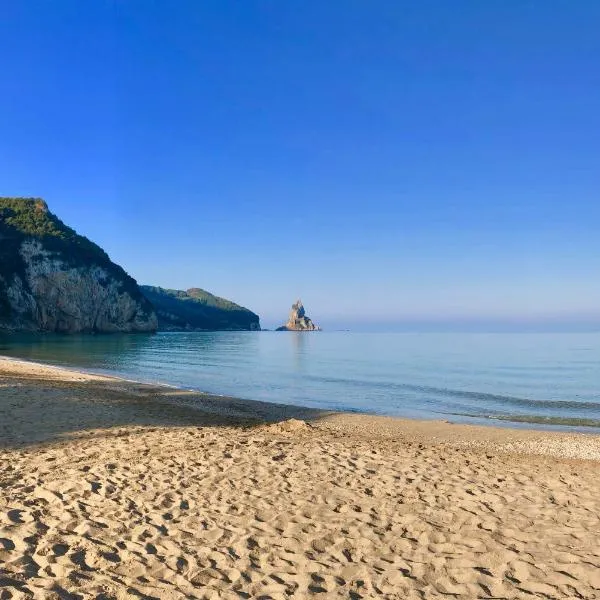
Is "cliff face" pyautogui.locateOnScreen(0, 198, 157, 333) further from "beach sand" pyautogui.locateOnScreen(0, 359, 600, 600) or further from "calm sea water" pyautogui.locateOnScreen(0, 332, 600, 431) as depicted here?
"beach sand" pyautogui.locateOnScreen(0, 359, 600, 600)

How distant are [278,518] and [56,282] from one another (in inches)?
4684

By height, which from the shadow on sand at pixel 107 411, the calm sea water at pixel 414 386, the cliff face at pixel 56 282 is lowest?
the calm sea water at pixel 414 386

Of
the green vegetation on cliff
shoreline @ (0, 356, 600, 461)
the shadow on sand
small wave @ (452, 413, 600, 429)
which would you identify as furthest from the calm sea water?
the green vegetation on cliff

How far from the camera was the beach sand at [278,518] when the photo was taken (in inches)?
213

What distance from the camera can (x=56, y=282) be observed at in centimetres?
11256

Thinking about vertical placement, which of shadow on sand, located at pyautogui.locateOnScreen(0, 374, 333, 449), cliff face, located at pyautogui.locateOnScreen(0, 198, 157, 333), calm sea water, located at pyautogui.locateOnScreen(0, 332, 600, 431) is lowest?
calm sea water, located at pyautogui.locateOnScreen(0, 332, 600, 431)

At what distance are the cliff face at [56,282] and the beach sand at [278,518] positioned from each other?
342 feet

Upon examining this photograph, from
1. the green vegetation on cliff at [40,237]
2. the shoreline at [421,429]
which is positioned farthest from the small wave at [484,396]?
the green vegetation on cliff at [40,237]

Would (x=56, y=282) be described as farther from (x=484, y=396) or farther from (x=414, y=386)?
(x=484, y=396)

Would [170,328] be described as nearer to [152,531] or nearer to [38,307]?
[38,307]

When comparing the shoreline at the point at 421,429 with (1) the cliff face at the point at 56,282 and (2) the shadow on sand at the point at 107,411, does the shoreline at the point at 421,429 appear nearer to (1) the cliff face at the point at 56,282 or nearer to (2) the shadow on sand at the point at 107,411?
(2) the shadow on sand at the point at 107,411

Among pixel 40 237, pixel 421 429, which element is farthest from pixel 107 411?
pixel 40 237

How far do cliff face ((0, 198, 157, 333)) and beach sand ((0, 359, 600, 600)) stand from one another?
104249 mm

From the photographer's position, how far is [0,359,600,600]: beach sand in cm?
541
